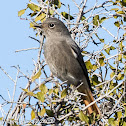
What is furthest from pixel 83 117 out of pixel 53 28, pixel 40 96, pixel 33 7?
pixel 53 28

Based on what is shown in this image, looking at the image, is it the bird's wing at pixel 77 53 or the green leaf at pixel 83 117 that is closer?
the green leaf at pixel 83 117

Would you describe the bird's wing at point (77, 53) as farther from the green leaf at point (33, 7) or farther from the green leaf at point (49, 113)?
the green leaf at point (49, 113)

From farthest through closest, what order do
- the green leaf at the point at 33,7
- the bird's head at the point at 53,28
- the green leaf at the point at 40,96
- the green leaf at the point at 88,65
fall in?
the bird's head at the point at 53,28 < the green leaf at the point at 33,7 < the green leaf at the point at 88,65 < the green leaf at the point at 40,96

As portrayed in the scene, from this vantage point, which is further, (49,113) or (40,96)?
(49,113)

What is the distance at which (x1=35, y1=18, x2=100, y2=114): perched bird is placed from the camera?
6559 mm

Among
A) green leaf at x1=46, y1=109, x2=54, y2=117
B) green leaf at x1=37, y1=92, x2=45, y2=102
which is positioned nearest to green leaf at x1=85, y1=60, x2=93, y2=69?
green leaf at x1=46, y1=109, x2=54, y2=117

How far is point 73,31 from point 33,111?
79.0 inches

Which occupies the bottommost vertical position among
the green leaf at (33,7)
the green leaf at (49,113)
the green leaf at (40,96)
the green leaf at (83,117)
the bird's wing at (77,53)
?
the green leaf at (83,117)

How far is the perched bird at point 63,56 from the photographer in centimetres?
656

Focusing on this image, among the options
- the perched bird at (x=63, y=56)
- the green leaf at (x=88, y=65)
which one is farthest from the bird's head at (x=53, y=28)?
the green leaf at (x=88, y=65)

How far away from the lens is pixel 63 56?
6676 millimetres

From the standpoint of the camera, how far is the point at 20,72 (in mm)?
5125

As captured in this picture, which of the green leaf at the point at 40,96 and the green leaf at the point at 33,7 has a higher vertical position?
the green leaf at the point at 33,7

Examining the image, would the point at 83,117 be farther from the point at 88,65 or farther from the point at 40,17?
the point at 40,17
